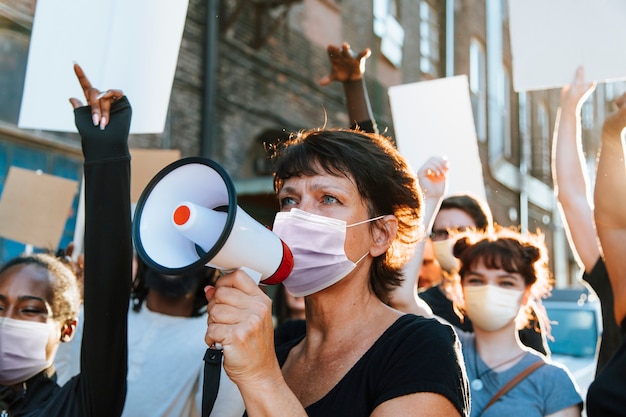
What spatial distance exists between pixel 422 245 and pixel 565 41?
0.86m

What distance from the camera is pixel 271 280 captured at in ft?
5.19

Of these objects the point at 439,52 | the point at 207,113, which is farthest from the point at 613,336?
the point at 439,52

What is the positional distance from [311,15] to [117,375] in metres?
8.74

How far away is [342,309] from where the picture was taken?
1938 millimetres

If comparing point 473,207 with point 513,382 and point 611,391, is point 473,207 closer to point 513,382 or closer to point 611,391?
point 513,382

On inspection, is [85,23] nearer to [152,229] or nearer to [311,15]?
[152,229]

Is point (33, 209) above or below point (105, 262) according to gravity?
above

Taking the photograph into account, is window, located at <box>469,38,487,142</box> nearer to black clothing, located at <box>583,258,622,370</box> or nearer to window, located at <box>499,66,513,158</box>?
window, located at <box>499,66,513,158</box>

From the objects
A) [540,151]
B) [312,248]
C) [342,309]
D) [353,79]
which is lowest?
[342,309]

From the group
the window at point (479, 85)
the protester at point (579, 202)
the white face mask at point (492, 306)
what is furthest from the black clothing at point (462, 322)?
the window at point (479, 85)

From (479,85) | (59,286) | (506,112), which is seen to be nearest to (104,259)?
(59,286)

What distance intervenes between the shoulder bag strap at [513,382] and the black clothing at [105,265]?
4.53 ft

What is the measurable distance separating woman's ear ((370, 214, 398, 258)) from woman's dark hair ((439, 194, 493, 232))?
63.6 inches

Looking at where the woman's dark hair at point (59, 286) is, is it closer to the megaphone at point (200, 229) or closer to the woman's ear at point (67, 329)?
the woman's ear at point (67, 329)
